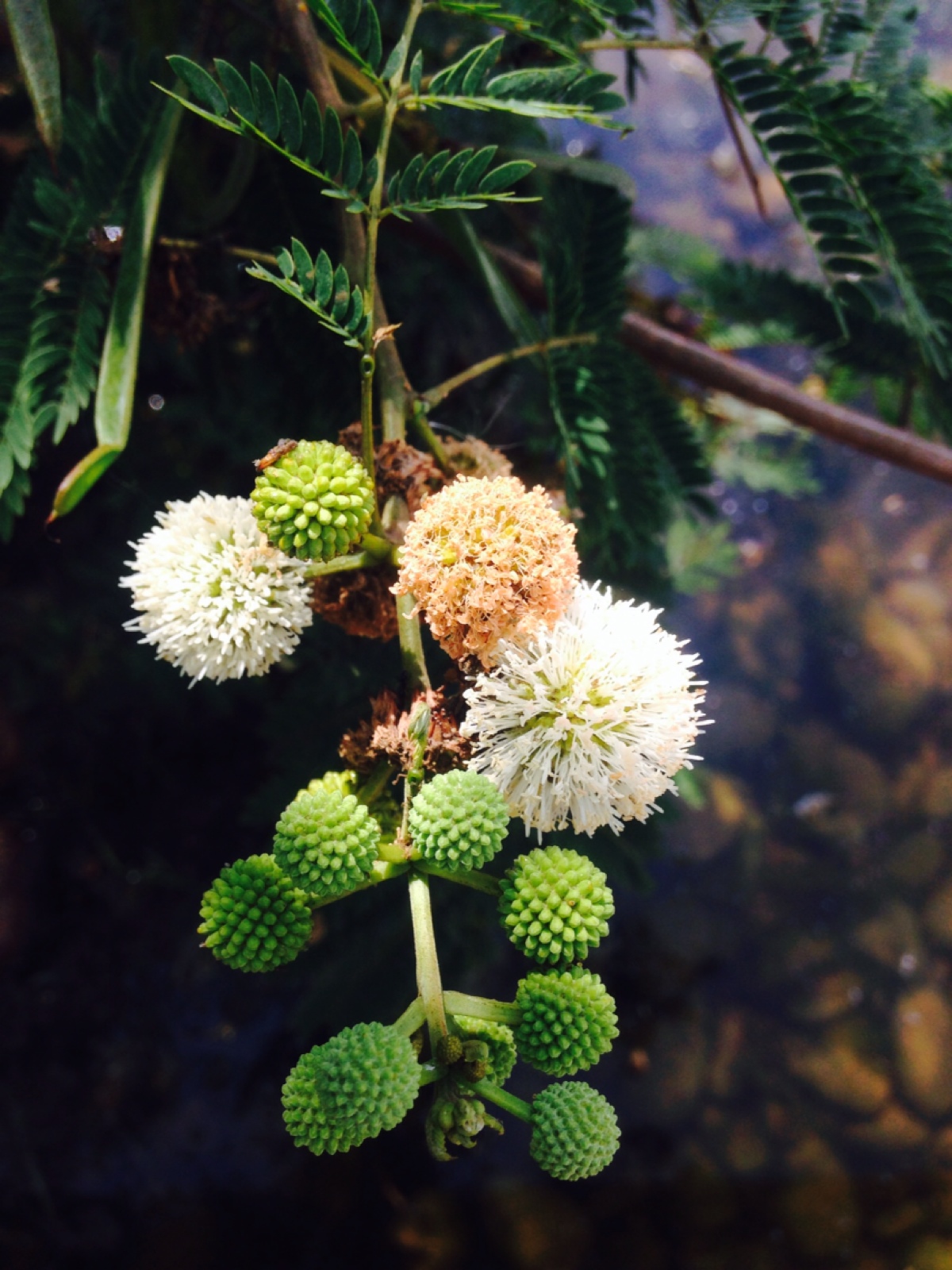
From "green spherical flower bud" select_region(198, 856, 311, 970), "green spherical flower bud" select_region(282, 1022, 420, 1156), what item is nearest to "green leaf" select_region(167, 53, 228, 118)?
"green spherical flower bud" select_region(198, 856, 311, 970)

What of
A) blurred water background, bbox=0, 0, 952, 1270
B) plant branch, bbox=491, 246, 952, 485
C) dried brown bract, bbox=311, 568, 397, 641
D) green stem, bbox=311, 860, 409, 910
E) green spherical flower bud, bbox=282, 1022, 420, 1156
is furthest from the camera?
blurred water background, bbox=0, 0, 952, 1270

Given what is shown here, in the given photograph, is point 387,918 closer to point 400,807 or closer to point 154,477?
point 400,807

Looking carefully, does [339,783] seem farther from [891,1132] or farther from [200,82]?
[891,1132]

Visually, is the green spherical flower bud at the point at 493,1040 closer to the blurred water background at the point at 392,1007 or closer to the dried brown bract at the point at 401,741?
the dried brown bract at the point at 401,741

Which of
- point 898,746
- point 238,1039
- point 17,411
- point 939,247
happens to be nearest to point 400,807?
A: point 17,411

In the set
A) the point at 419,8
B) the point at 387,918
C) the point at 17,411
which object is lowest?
the point at 387,918

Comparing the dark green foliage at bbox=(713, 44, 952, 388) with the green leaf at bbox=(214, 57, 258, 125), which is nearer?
the green leaf at bbox=(214, 57, 258, 125)

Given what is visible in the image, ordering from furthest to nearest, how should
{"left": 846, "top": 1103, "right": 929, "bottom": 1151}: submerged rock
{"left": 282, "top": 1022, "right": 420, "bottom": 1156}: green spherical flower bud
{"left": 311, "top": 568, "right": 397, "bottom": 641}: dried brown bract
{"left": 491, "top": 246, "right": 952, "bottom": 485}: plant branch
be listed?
1. {"left": 846, "top": 1103, "right": 929, "bottom": 1151}: submerged rock
2. {"left": 491, "top": 246, "right": 952, "bottom": 485}: plant branch
3. {"left": 311, "top": 568, "right": 397, "bottom": 641}: dried brown bract
4. {"left": 282, "top": 1022, "right": 420, "bottom": 1156}: green spherical flower bud

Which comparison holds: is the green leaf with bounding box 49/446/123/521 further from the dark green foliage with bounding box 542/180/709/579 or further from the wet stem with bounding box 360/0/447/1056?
the dark green foliage with bounding box 542/180/709/579
